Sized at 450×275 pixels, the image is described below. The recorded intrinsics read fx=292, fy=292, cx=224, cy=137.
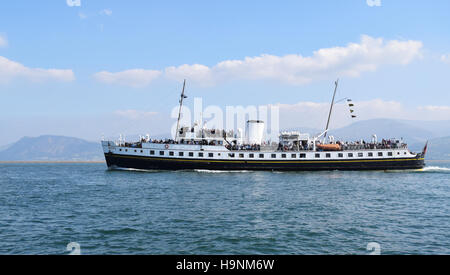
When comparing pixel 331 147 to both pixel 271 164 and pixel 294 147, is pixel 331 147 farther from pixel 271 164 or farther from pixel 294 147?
pixel 271 164

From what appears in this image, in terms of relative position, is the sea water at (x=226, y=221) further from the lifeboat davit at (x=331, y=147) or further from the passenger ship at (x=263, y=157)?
the lifeboat davit at (x=331, y=147)

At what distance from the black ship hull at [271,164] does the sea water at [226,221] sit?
18.4 metres

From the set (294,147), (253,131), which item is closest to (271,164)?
(294,147)

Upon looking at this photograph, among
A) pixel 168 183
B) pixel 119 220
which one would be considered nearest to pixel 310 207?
pixel 119 220

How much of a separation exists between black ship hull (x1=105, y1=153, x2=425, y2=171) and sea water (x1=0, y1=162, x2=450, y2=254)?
60.3ft

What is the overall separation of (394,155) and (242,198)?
3872 cm

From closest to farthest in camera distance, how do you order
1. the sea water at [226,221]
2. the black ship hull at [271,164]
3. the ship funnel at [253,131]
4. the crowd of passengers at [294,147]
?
the sea water at [226,221], the black ship hull at [271,164], the crowd of passengers at [294,147], the ship funnel at [253,131]

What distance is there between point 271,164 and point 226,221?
114 feet

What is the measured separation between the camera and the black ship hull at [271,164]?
52969 millimetres

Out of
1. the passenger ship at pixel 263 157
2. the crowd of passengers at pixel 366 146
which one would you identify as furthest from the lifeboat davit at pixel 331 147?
the crowd of passengers at pixel 366 146

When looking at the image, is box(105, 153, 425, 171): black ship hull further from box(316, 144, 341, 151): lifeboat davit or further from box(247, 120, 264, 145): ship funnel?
box(247, 120, 264, 145): ship funnel

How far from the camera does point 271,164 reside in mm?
53531

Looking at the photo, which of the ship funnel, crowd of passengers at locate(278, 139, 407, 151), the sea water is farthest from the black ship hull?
the sea water
